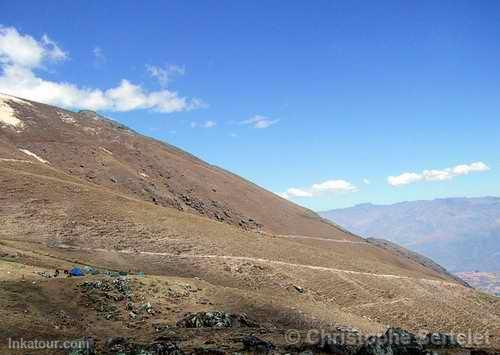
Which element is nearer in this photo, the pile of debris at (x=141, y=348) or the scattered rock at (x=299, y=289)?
the pile of debris at (x=141, y=348)

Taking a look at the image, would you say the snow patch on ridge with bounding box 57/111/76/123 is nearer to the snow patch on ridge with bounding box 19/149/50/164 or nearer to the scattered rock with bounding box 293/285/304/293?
the snow patch on ridge with bounding box 19/149/50/164

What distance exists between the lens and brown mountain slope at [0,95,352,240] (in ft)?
329

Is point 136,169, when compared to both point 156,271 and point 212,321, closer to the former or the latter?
point 156,271

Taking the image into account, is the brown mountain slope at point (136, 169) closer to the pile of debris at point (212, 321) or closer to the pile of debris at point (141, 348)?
the pile of debris at point (212, 321)

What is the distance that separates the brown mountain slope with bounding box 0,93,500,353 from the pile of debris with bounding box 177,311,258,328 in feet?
5.81

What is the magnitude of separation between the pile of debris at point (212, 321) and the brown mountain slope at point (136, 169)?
7013cm

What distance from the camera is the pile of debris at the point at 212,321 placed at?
94.5 ft

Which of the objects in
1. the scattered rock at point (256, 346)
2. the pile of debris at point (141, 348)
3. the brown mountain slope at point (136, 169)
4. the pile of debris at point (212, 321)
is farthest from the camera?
the brown mountain slope at point (136, 169)

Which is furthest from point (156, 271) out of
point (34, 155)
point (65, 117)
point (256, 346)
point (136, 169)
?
point (65, 117)

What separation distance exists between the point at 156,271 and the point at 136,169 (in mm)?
63156

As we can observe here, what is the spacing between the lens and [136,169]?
113562 millimetres

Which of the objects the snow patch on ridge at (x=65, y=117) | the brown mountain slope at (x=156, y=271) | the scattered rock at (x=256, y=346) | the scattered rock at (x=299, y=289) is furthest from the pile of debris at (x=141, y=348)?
the snow patch on ridge at (x=65, y=117)

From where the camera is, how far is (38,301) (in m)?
29.1

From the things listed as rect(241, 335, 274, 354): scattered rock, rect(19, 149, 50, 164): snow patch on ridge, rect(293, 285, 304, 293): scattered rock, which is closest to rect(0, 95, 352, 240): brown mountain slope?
rect(19, 149, 50, 164): snow patch on ridge
